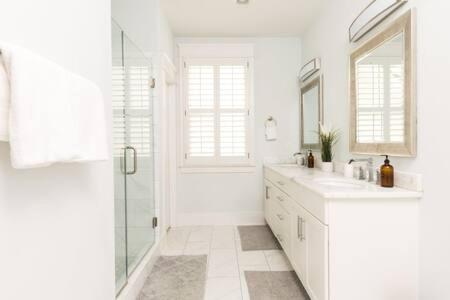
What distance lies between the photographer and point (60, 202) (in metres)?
1.01

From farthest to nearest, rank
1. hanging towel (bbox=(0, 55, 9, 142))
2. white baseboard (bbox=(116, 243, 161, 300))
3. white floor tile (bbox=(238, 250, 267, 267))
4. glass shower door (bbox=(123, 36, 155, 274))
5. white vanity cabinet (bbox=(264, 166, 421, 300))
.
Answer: white floor tile (bbox=(238, 250, 267, 267))
glass shower door (bbox=(123, 36, 155, 274))
white baseboard (bbox=(116, 243, 161, 300))
white vanity cabinet (bbox=(264, 166, 421, 300))
hanging towel (bbox=(0, 55, 9, 142))

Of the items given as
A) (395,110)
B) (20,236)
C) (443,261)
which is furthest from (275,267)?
(20,236)

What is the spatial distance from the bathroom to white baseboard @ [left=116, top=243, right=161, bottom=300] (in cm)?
2

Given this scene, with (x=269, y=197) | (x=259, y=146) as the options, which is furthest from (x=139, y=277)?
(x=259, y=146)

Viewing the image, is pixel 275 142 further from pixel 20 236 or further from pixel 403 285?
pixel 20 236

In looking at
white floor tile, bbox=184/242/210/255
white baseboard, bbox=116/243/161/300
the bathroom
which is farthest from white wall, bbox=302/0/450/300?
white floor tile, bbox=184/242/210/255

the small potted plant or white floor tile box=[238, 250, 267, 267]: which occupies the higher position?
the small potted plant

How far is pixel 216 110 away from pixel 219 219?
4.99ft

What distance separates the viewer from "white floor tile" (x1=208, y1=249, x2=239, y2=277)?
2322 mm

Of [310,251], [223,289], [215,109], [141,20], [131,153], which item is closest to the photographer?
[310,251]

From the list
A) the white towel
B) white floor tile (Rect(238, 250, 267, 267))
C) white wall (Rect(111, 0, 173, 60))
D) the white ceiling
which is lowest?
white floor tile (Rect(238, 250, 267, 267))

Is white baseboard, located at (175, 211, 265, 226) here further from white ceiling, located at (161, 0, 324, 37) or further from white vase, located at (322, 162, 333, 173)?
white ceiling, located at (161, 0, 324, 37)

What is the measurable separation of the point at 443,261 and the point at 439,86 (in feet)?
2.85

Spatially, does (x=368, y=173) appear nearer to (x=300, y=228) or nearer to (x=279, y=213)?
(x=300, y=228)
